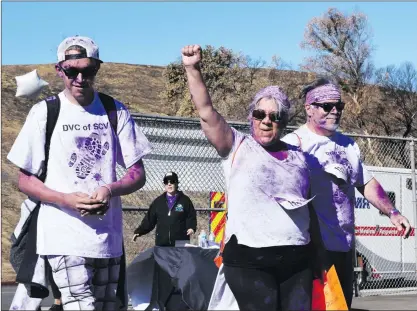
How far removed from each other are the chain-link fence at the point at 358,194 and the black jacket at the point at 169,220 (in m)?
0.21

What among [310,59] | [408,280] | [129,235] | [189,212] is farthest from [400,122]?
[189,212]

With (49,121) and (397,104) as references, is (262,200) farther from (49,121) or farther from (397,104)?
(397,104)

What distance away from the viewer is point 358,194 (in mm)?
15484

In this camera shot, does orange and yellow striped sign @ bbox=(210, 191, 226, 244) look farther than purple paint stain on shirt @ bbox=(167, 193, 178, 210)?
Yes

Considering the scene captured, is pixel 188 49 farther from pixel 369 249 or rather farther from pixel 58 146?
pixel 369 249

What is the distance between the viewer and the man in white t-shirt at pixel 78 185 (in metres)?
4.54

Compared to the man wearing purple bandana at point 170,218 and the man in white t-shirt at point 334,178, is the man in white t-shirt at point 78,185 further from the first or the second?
the man wearing purple bandana at point 170,218

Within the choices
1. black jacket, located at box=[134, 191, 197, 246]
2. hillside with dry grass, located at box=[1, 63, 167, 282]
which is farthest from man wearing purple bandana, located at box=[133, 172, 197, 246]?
hillside with dry grass, located at box=[1, 63, 167, 282]

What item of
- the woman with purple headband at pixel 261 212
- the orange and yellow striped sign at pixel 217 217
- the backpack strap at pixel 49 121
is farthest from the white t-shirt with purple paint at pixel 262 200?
the orange and yellow striped sign at pixel 217 217

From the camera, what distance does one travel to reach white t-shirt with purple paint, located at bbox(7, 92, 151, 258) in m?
4.57

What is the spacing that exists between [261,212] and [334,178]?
1308mm

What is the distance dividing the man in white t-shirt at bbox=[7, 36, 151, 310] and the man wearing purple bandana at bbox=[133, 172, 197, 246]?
7155mm

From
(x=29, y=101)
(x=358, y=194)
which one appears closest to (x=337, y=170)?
(x=358, y=194)

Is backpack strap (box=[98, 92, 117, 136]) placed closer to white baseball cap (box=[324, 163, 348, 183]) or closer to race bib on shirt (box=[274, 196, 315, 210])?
race bib on shirt (box=[274, 196, 315, 210])
